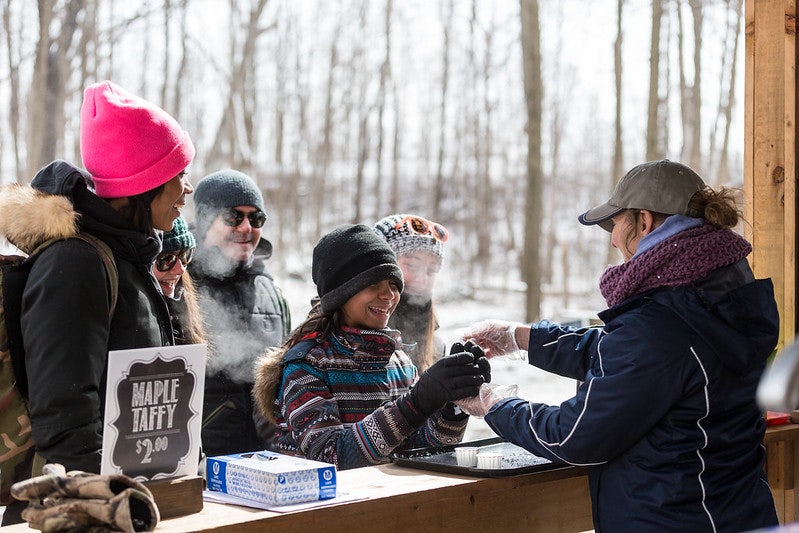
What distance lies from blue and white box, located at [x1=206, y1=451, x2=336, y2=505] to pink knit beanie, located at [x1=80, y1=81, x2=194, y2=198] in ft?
2.18

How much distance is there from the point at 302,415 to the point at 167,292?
2.98 feet

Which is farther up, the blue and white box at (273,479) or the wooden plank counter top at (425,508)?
the blue and white box at (273,479)

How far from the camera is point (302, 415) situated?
2.44 meters

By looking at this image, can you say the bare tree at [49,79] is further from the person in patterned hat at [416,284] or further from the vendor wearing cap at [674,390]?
the vendor wearing cap at [674,390]

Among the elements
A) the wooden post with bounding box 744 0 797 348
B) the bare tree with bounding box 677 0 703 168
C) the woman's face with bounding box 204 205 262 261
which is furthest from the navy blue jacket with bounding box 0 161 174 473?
the bare tree with bounding box 677 0 703 168

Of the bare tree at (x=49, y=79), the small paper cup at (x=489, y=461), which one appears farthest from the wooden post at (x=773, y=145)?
the bare tree at (x=49, y=79)

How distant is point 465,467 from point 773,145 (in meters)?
2.03

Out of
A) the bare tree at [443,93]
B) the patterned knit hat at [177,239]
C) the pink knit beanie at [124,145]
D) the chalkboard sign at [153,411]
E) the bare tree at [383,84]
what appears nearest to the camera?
the chalkboard sign at [153,411]

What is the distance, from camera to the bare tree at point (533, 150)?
12.0 m

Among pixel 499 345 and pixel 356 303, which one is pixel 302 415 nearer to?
pixel 356 303

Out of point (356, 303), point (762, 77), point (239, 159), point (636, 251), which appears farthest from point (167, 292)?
point (239, 159)

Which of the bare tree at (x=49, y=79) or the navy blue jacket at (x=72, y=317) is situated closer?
the navy blue jacket at (x=72, y=317)

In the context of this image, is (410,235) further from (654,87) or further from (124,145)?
(654,87)

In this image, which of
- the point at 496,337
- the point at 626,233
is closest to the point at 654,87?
the point at 496,337
